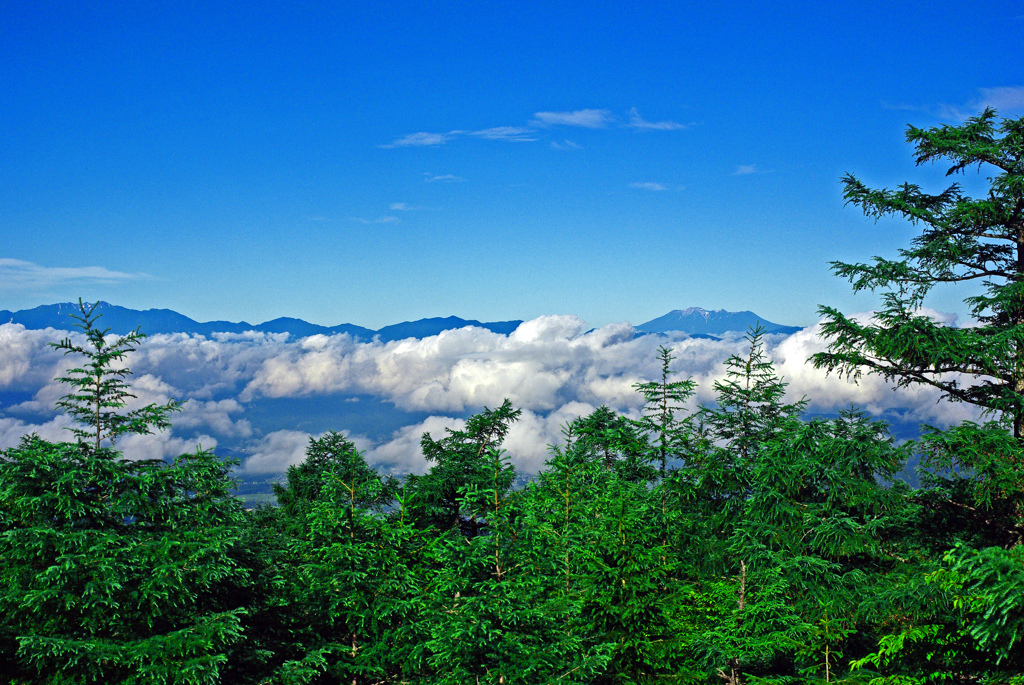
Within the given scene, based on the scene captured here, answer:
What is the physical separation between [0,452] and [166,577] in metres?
4.35

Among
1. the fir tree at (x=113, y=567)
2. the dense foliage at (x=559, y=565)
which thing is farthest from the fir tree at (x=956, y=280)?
the fir tree at (x=113, y=567)

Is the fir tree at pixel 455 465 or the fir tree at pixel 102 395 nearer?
the fir tree at pixel 102 395

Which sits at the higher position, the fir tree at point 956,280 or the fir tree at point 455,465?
the fir tree at point 956,280

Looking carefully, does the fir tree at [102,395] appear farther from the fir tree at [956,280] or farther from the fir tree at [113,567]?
the fir tree at [956,280]

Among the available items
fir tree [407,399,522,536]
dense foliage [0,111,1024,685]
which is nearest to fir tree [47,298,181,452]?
dense foliage [0,111,1024,685]

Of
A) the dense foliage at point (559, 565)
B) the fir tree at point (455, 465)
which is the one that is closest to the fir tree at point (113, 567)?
the dense foliage at point (559, 565)

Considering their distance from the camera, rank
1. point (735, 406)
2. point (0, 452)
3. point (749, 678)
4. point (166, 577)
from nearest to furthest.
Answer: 1. point (166, 577)
2. point (0, 452)
3. point (749, 678)
4. point (735, 406)

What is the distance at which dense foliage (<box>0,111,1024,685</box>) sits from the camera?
34.5ft

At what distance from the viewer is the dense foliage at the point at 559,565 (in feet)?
34.5

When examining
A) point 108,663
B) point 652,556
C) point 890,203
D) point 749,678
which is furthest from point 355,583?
point 890,203

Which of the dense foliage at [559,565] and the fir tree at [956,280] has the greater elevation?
the fir tree at [956,280]

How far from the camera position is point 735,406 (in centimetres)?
2630

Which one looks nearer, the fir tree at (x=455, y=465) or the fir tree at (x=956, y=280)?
the fir tree at (x=956, y=280)

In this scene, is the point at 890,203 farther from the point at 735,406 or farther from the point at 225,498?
the point at 225,498
